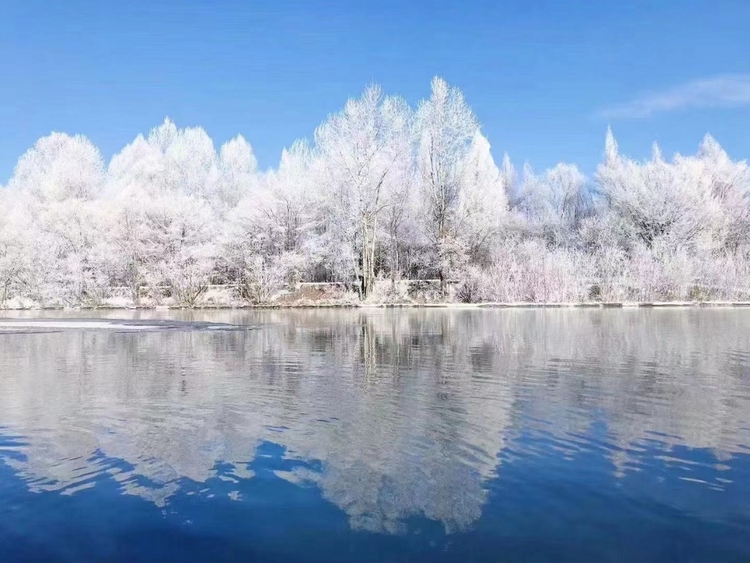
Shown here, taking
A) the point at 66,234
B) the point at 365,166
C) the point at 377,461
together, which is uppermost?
the point at 365,166

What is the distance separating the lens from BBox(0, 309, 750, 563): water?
157 inches

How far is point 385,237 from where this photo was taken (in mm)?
45719

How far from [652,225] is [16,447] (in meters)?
48.7

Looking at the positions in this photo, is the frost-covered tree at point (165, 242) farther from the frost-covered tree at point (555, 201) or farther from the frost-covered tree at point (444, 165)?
the frost-covered tree at point (555, 201)

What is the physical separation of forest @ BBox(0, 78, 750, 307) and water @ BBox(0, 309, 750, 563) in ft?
97.3

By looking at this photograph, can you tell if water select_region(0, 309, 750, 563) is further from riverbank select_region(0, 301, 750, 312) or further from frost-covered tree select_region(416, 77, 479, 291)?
frost-covered tree select_region(416, 77, 479, 291)

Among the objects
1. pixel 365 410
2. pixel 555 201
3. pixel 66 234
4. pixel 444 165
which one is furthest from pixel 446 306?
pixel 365 410

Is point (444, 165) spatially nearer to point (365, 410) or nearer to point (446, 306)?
point (446, 306)

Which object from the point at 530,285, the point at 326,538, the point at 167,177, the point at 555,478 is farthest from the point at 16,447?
the point at 167,177

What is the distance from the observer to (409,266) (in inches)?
1832

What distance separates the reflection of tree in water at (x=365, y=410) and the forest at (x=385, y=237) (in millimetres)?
26668

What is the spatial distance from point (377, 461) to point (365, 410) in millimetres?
2052

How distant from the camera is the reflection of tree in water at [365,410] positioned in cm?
525

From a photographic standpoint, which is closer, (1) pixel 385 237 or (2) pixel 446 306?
(2) pixel 446 306
